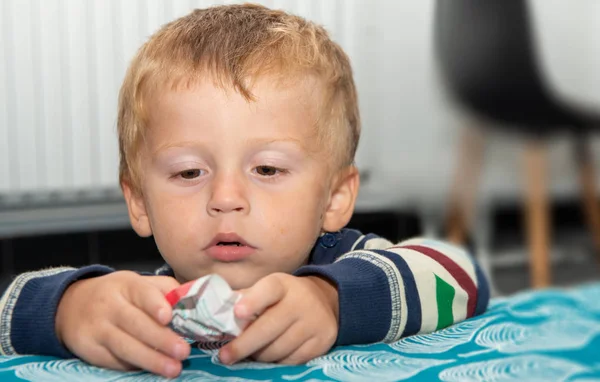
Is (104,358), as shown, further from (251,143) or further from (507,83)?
(507,83)

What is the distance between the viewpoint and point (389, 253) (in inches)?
33.3

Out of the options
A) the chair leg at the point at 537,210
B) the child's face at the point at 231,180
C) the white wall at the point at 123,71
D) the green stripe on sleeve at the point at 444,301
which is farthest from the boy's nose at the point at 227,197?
the chair leg at the point at 537,210

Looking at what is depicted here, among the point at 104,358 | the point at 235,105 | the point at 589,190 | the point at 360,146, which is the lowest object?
the point at 589,190

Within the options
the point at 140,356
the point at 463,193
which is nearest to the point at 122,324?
the point at 140,356

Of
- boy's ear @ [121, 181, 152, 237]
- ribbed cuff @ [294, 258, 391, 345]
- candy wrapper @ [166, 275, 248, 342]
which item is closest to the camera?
candy wrapper @ [166, 275, 248, 342]

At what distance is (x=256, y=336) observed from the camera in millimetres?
675

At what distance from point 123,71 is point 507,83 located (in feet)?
4.00

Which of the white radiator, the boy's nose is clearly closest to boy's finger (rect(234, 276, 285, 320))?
the boy's nose

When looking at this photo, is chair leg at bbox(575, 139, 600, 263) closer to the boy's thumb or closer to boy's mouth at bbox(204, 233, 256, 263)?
boy's mouth at bbox(204, 233, 256, 263)

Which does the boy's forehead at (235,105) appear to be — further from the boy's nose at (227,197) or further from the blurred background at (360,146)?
the blurred background at (360,146)

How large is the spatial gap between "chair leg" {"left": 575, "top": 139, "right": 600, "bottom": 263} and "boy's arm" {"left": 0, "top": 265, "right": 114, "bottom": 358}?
2331 millimetres

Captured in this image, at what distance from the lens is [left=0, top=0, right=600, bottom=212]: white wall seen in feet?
8.45

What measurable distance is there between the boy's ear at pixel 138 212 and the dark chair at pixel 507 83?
1765 mm

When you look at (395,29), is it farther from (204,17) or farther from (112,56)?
(204,17)
